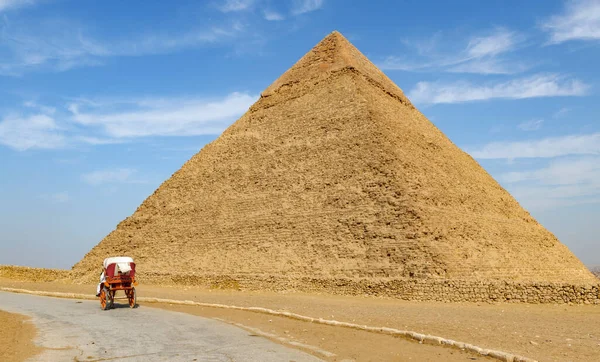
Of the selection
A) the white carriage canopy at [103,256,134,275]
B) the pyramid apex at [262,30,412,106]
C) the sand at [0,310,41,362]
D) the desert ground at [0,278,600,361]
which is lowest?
the sand at [0,310,41,362]

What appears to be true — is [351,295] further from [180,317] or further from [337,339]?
[337,339]

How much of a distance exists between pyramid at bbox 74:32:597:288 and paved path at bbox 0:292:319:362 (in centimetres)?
1333

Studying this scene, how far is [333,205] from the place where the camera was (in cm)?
3072

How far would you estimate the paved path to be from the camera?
861 cm

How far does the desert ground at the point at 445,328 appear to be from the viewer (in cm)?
925

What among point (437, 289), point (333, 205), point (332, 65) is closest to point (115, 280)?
point (437, 289)

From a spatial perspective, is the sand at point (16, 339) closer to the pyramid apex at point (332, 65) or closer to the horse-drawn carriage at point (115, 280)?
the horse-drawn carriage at point (115, 280)

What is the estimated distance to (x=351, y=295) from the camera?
25.0 m

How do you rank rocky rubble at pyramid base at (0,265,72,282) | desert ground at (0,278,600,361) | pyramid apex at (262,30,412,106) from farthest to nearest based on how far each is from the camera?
1. rocky rubble at pyramid base at (0,265,72,282)
2. pyramid apex at (262,30,412,106)
3. desert ground at (0,278,600,361)

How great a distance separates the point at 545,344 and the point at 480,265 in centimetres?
1592

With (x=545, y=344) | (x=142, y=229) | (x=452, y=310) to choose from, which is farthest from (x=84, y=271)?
(x=545, y=344)

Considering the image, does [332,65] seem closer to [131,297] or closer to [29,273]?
[131,297]

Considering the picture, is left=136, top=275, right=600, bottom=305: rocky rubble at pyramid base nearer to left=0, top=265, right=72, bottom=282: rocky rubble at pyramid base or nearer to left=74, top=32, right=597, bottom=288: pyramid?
left=74, top=32, right=597, bottom=288: pyramid

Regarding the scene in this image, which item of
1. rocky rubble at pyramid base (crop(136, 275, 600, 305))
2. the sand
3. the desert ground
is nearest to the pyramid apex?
rocky rubble at pyramid base (crop(136, 275, 600, 305))
